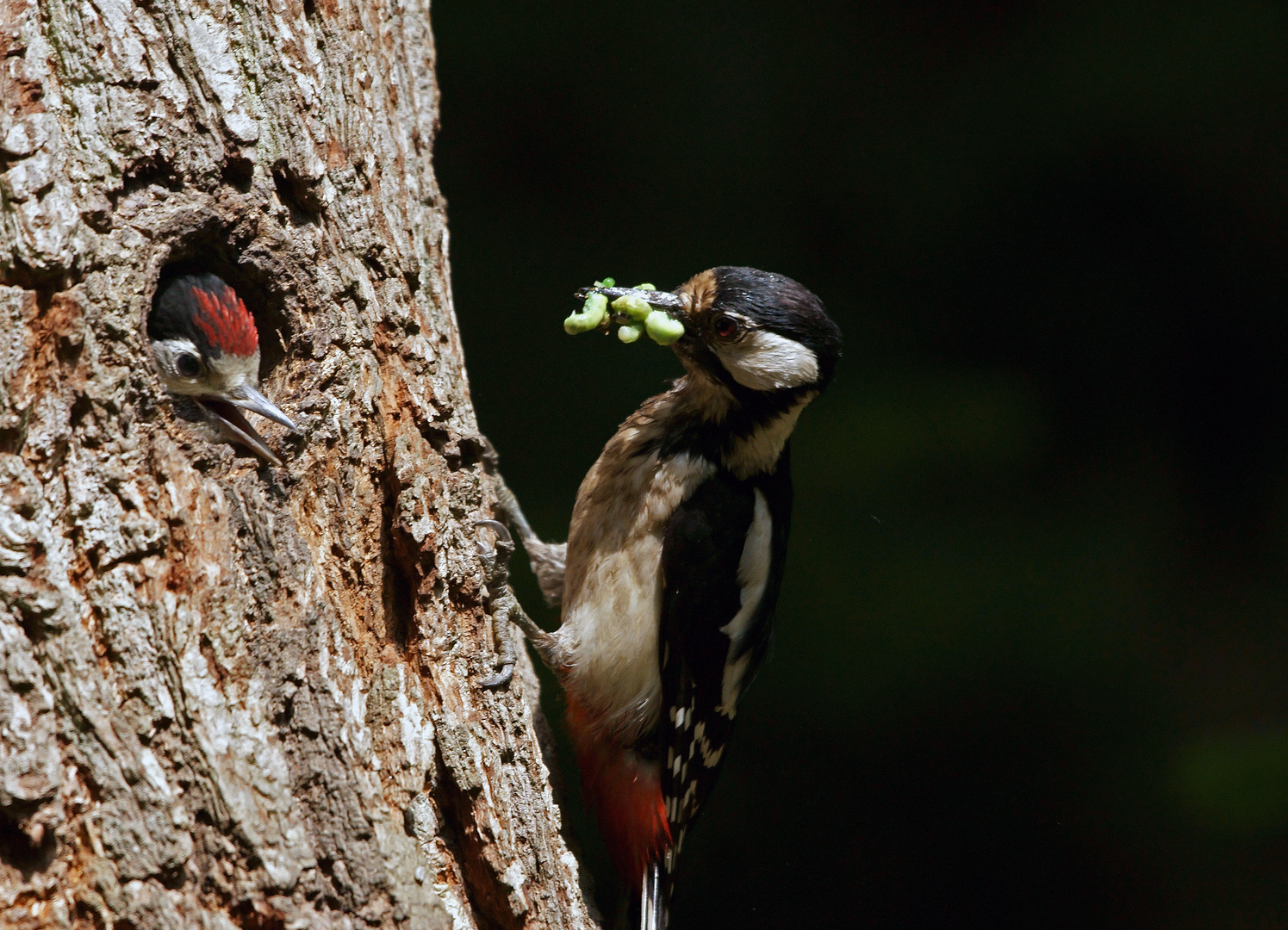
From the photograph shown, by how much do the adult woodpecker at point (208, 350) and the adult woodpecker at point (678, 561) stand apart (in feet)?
2.77

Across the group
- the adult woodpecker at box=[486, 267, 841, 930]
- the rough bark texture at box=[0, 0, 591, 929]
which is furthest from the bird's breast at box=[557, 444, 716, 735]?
the rough bark texture at box=[0, 0, 591, 929]

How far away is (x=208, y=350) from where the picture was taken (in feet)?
4.91

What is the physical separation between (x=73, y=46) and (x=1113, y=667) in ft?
10.1

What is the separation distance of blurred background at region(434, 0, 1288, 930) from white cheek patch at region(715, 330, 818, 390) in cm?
98

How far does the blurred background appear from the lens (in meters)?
3.05

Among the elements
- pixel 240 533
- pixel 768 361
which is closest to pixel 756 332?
pixel 768 361

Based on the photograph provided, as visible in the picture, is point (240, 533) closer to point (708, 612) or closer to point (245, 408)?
point (245, 408)

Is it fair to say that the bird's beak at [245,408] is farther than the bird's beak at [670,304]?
No

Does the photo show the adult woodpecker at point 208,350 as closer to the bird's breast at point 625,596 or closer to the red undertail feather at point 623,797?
the bird's breast at point 625,596

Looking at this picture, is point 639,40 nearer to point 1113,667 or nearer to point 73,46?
point 73,46

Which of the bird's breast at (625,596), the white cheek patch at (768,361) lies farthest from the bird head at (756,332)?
the bird's breast at (625,596)

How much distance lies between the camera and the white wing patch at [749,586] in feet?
7.59

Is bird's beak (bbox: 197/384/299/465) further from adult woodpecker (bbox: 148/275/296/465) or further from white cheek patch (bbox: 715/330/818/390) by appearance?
white cheek patch (bbox: 715/330/818/390)

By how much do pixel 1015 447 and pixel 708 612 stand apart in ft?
4.56
